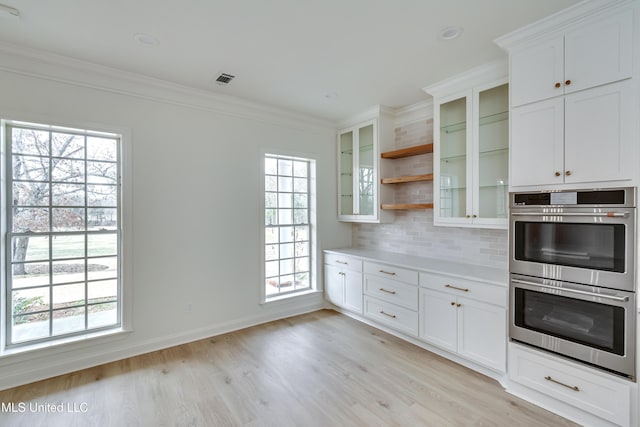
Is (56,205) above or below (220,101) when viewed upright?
below

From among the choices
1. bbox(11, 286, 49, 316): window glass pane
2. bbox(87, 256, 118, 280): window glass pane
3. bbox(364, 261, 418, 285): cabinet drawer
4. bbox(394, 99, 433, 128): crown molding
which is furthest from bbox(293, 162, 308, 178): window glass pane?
bbox(11, 286, 49, 316): window glass pane

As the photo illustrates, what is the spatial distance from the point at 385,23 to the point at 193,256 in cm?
298

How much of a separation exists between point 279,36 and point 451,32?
134 cm

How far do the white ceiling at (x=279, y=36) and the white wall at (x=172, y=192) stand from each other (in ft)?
0.87

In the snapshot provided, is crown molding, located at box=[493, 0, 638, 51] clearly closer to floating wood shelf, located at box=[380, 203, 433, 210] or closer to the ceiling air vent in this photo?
floating wood shelf, located at box=[380, 203, 433, 210]

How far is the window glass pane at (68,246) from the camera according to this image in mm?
2816

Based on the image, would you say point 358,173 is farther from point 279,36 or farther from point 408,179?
point 279,36

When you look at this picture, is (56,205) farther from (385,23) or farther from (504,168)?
(504,168)

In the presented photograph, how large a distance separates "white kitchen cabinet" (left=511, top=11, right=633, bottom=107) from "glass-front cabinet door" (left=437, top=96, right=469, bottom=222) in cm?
76

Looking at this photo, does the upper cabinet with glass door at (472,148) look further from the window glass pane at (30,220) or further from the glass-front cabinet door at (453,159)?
the window glass pane at (30,220)

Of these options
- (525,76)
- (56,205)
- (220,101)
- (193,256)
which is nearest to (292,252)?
(193,256)

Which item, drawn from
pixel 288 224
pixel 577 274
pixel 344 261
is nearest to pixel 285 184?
pixel 288 224

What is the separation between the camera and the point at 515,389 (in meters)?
2.44

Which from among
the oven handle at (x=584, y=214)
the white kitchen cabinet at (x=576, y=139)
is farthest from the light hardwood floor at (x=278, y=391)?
the white kitchen cabinet at (x=576, y=139)
